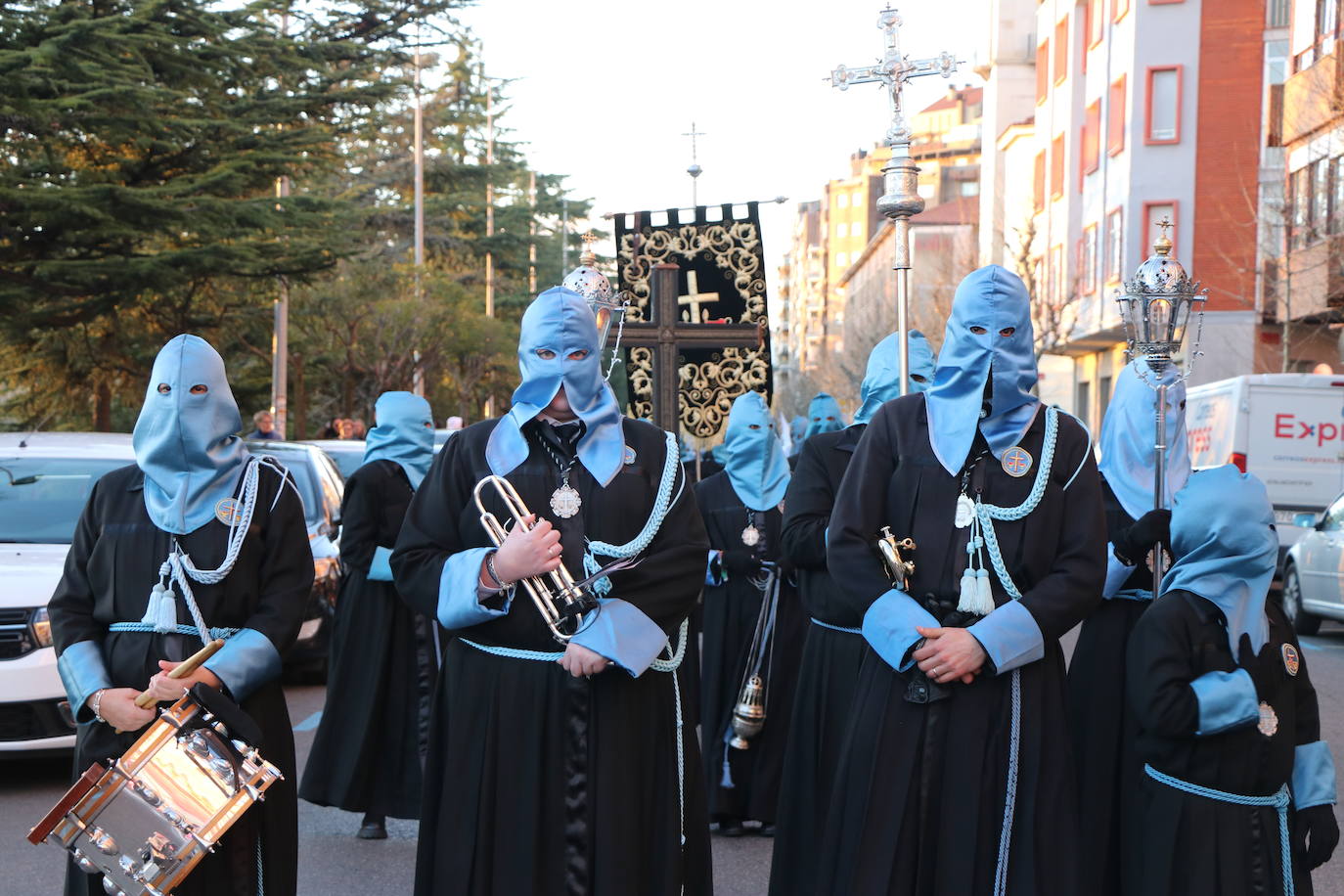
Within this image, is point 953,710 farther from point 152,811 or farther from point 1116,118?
point 1116,118

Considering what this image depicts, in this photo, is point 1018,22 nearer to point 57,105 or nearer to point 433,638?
point 57,105

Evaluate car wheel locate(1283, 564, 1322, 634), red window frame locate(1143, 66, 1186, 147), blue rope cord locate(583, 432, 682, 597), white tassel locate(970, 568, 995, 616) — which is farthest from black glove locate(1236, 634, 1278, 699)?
red window frame locate(1143, 66, 1186, 147)

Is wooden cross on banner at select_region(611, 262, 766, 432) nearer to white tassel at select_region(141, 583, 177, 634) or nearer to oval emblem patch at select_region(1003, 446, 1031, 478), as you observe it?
oval emblem patch at select_region(1003, 446, 1031, 478)

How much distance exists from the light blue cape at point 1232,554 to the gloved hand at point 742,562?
347 centimetres

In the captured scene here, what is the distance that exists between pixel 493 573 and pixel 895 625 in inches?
44.5

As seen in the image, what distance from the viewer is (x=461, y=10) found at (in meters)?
27.7

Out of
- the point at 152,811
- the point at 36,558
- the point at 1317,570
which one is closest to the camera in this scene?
the point at 152,811

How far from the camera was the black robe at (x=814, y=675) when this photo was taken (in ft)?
19.4

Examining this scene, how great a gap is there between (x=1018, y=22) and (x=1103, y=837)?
197 ft

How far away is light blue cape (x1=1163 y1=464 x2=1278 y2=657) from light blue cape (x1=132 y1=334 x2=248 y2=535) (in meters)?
2.92

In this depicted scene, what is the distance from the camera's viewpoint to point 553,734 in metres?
4.41

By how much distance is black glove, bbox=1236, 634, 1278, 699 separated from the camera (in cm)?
460

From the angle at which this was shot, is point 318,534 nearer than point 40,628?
No

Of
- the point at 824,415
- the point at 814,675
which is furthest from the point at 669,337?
the point at 814,675
